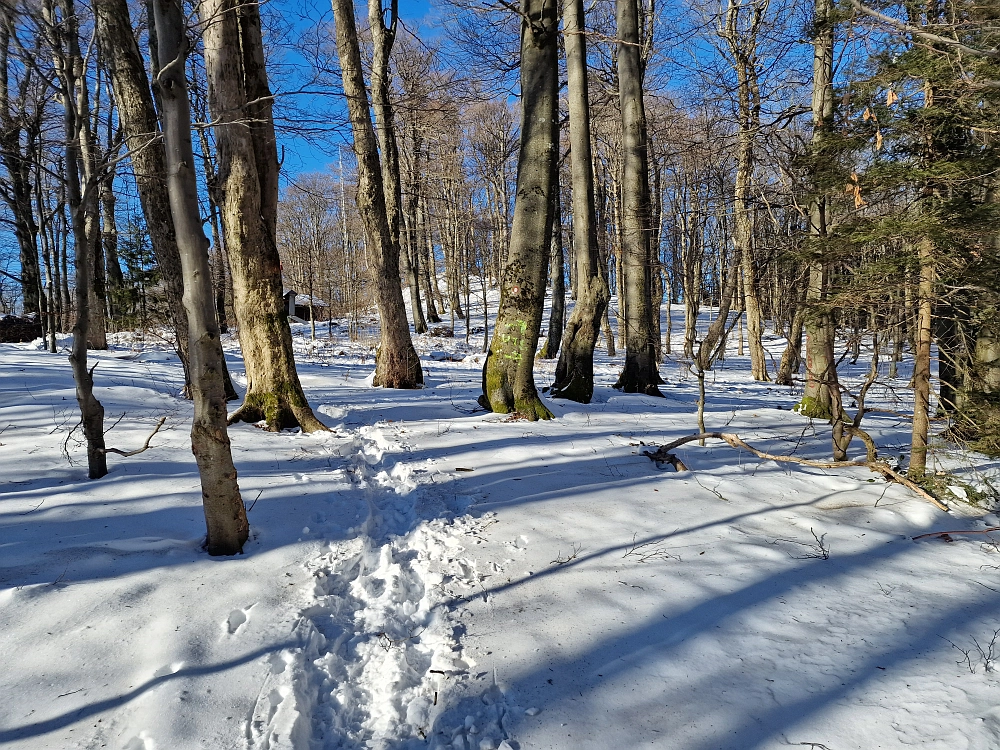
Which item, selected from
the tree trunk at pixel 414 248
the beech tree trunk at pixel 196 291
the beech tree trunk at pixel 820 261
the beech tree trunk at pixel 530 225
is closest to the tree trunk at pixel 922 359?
the beech tree trunk at pixel 820 261

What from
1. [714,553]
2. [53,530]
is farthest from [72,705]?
[714,553]

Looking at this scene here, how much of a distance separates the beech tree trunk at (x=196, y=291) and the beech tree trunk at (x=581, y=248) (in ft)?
19.0

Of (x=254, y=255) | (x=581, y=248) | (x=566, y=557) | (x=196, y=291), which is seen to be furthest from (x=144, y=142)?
(x=566, y=557)

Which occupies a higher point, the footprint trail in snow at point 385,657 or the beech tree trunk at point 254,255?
the beech tree trunk at point 254,255

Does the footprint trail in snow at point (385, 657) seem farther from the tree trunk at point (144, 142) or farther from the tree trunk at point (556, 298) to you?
the tree trunk at point (556, 298)

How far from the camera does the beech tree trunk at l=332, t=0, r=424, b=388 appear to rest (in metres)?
8.12

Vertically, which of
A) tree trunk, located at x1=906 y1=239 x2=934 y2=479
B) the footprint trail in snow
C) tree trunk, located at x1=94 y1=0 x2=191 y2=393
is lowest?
the footprint trail in snow

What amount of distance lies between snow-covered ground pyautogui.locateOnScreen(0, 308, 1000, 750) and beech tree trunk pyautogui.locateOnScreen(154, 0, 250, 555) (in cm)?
41

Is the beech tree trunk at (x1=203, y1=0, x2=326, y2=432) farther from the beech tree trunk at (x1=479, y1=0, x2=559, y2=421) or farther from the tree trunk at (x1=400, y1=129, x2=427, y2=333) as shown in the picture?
the tree trunk at (x1=400, y1=129, x2=427, y2=333)

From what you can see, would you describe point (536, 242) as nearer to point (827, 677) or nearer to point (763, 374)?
point (827, 677)

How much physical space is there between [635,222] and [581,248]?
1.74 m

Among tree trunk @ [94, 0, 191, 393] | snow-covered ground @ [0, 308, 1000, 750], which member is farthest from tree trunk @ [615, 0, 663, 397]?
tree trunk @ [94, 0, 191, 393]

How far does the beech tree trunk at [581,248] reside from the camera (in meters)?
7.94

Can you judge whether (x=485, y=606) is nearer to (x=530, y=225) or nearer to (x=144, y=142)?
(x=530, y=225)
